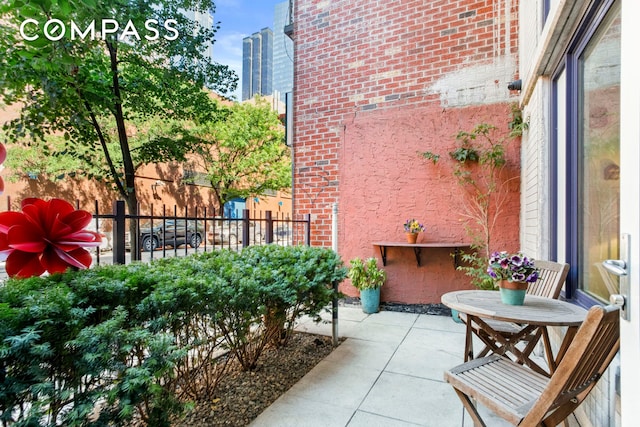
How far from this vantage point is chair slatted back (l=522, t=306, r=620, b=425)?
3.36ft

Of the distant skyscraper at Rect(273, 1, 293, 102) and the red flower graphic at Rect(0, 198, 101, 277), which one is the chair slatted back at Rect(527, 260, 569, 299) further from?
the distant skyscraper at Rect(273, 1, 293, 102)

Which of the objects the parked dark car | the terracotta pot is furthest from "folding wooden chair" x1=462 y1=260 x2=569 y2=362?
the parked dark car

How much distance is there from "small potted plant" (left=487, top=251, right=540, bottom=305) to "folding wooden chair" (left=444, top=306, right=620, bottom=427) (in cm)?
42

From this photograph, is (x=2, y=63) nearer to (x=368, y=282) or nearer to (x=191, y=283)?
(x=191, y=283)

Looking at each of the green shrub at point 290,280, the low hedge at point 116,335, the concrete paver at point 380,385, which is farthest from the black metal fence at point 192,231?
the concrete paver at point 380,385

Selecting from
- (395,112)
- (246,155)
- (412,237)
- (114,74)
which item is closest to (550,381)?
(412,237)

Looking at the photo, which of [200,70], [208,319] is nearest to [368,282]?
[208,319]

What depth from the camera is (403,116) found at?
4.07m

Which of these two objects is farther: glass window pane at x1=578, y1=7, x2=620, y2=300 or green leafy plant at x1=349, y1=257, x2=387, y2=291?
green leafy plant at x1=349, y1=257, x2=387, y2=291

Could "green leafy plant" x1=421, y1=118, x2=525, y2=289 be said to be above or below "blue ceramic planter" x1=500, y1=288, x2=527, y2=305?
above

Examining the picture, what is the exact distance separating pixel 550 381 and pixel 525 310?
70cm

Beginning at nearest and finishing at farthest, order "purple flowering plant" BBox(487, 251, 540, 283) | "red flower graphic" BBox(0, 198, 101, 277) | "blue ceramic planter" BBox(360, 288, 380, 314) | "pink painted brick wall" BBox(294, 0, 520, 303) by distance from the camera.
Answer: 1. "red flower graphic" BBox(0, 198, 101, 277)
2. "purple flowering plant" BBox(487, 251, 540, 283)
3. "pink painted brick wall" BBox(294, 0, 520, 303)
4. "blue ceramic planter" BBox(360, 288, 380, 314)

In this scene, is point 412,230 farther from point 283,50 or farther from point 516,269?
point 283,50

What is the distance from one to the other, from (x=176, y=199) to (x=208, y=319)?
14.4m
